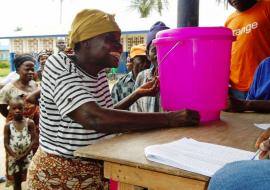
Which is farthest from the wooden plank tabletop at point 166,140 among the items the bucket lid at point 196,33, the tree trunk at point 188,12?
the tree trunk at point 188,12

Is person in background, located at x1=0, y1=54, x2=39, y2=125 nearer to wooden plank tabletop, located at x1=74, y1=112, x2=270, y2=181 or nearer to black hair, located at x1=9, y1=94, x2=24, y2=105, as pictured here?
black hair, located at x1=9, y1=94, x2=24, y2=105

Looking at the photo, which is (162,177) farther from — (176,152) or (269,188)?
(269,188)

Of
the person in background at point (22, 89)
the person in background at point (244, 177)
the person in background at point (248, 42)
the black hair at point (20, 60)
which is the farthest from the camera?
the black hair at point (20, 60)

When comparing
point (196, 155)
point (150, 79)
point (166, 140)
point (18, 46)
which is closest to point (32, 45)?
point (18, 46)

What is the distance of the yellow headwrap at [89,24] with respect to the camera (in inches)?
56.6

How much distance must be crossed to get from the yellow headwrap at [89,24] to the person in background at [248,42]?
160cm

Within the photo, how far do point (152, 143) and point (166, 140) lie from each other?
7cm

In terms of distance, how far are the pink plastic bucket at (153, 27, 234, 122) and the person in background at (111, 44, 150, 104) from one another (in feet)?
4.06

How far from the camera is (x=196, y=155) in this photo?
1083mm

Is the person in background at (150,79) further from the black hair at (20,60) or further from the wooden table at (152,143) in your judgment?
the black hair at (20,60)

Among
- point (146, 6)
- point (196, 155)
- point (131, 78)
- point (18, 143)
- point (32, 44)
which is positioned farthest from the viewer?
point (146, 6)

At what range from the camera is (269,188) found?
0.48m

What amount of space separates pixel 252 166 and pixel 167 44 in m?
1.11

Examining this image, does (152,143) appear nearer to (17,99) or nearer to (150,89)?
(150,89)
